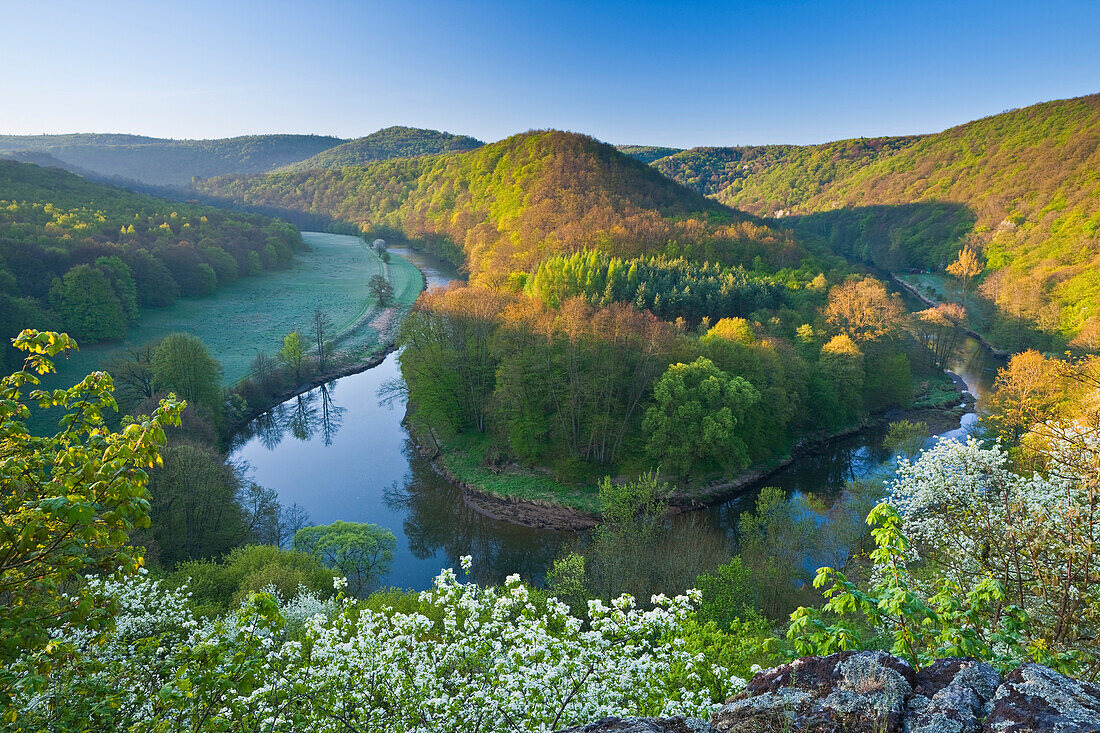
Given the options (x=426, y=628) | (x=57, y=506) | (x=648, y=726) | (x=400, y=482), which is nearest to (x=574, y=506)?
(x=400, y=482)

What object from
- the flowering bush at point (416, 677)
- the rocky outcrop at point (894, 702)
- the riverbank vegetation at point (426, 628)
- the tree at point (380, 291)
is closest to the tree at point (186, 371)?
the riverbank vegetation at point (426, 628)

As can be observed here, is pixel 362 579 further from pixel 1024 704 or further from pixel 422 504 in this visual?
pixel 1024 704

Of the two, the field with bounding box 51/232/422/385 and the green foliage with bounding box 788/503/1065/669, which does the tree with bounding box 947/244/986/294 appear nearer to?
the field with bounding box 51/232/422/385

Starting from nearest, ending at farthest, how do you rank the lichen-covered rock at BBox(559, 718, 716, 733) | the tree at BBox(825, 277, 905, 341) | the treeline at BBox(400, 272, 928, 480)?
the lichen-covered rock at BBox(559, 718, 716, 733) → the treeline at BBox(400, 272, 928, 480) → the tree at BBox(825, 277, 905, 341)

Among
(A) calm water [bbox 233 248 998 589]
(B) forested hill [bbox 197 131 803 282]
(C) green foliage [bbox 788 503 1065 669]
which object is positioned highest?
(B) forested hill [bbox 197 131 803 282]

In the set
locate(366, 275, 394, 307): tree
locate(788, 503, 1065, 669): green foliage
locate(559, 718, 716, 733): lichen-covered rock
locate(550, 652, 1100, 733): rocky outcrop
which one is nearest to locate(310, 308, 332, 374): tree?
locate(366, 275, 394, 307): tree

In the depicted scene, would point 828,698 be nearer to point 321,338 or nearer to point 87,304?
point 321,338

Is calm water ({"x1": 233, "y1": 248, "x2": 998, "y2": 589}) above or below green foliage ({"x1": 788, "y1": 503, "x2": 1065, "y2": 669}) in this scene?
below
